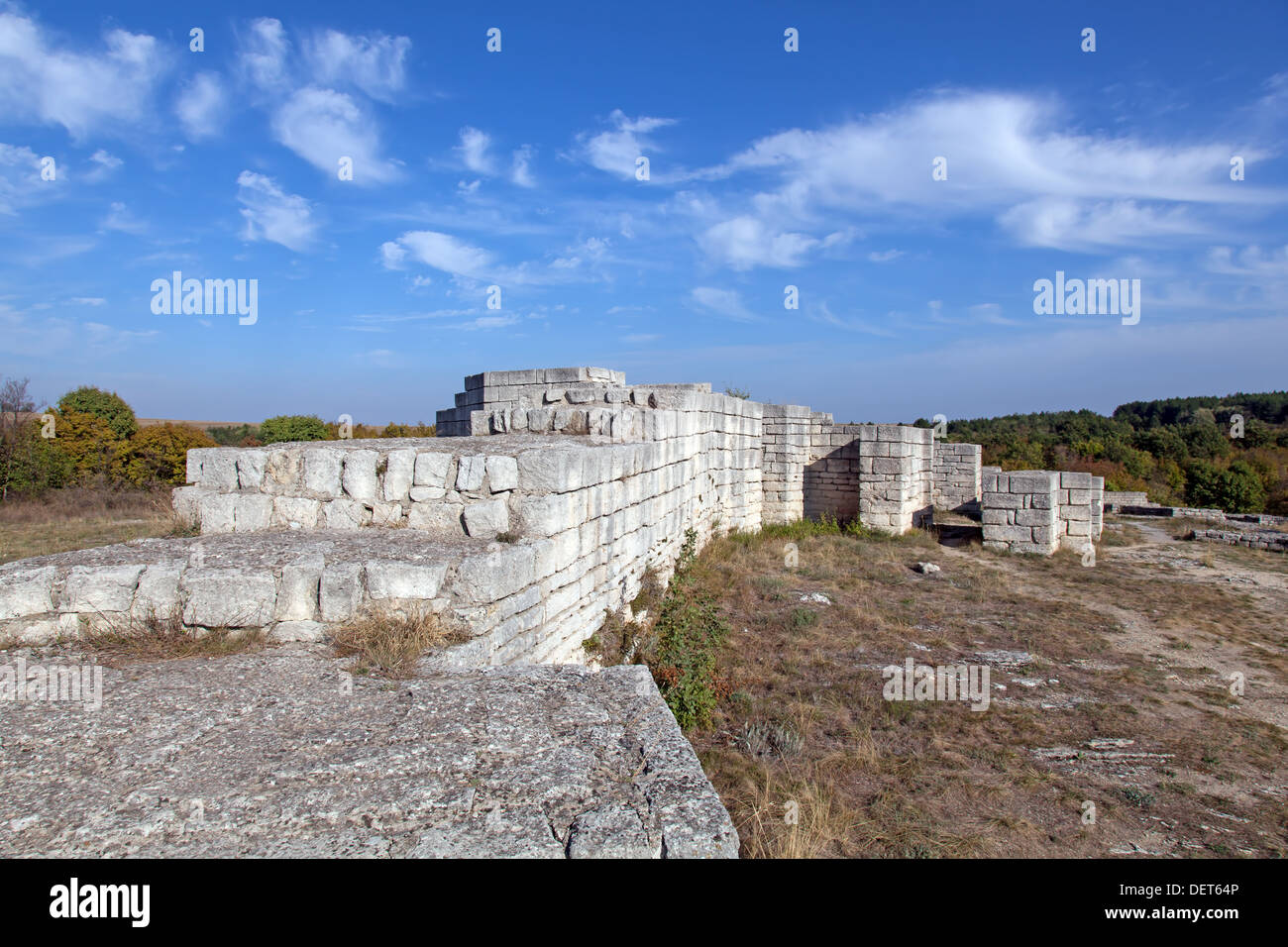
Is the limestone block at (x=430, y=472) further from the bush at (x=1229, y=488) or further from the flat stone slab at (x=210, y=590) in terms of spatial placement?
the bush at (x=1229, y=488)

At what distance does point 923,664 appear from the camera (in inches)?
247

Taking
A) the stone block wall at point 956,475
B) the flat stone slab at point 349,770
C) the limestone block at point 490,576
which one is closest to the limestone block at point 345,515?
the limestone block at point 490,576

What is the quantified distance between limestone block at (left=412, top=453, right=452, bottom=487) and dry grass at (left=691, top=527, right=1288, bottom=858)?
2543 millimetres

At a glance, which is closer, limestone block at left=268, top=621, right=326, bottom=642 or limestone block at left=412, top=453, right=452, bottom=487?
limestone block at left=268, top=621, right=326, bottom=642

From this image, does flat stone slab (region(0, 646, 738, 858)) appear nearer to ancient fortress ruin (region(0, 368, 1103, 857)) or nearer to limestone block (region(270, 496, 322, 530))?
ancient fortress ruin (region(0, 368, 1103, 857))

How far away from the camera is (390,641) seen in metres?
3.35

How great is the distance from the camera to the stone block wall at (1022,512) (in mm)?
11797

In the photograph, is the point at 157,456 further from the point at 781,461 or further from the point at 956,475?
the point at 956,475

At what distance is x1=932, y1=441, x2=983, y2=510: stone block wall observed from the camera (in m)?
16.7

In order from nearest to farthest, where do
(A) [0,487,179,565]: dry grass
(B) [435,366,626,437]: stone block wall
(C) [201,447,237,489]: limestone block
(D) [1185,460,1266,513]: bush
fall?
(C) [201,447,237,489]: limestone block → (A) [0,487,179,565]: dry grass → (B) [435,366,626,437]: stone block wall → (D) [1185,460,1266,513]: bush

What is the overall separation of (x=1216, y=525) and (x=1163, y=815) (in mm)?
14800
